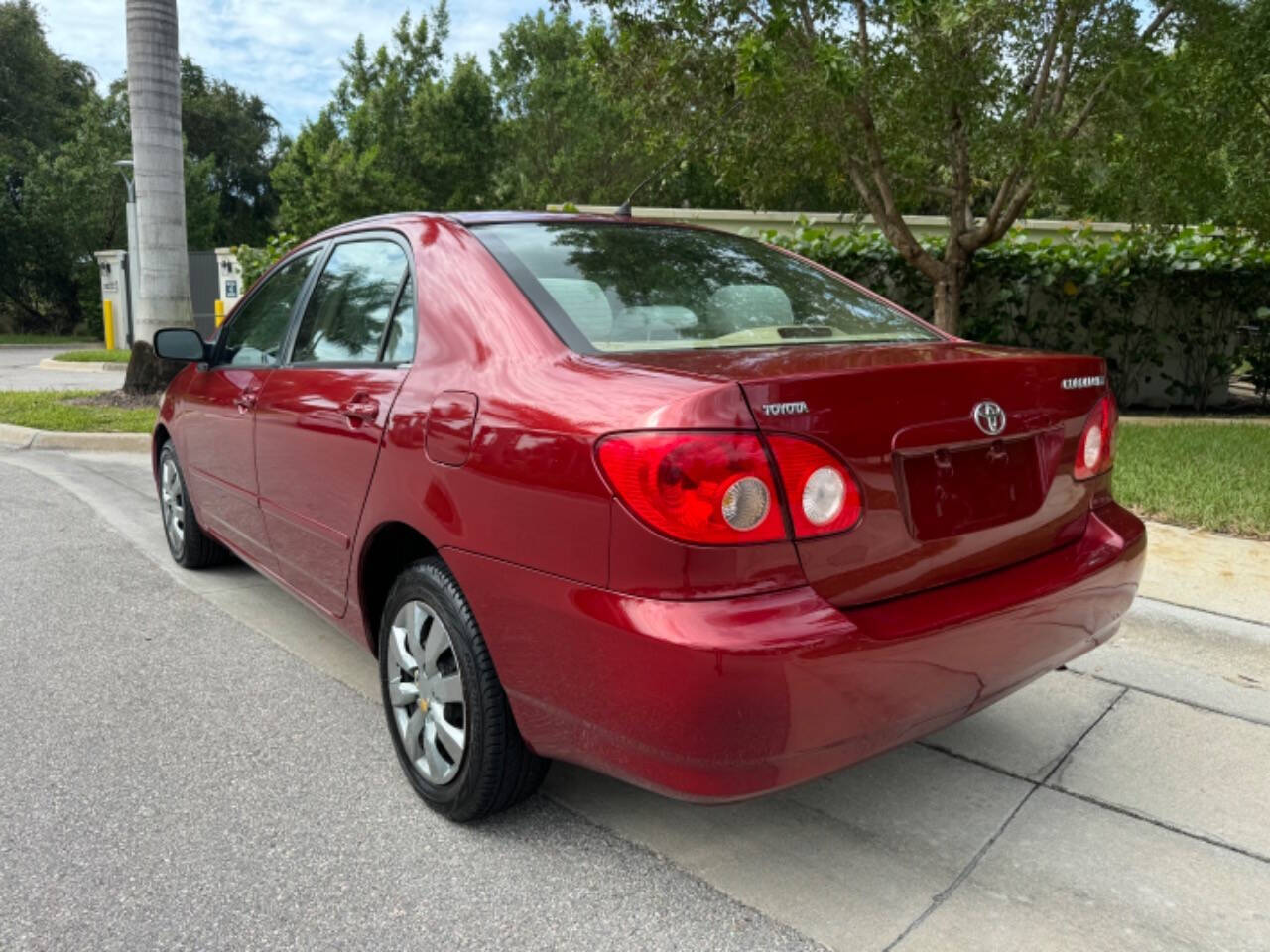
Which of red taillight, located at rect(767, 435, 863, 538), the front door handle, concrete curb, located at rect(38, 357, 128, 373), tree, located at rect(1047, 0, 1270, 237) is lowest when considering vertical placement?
concrete curb, located at rect(38, 357, 128, 373)

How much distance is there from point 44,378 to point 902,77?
14.7 metres

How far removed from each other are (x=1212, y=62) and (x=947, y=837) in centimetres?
625

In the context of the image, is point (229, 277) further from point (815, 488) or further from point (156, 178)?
point (815, 488)

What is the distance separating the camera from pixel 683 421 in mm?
1965

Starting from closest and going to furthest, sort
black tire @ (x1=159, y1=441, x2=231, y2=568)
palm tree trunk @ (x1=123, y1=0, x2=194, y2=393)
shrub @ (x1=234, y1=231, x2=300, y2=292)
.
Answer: black tire @ (x1=159, y1=441, x2=231, y2=568) → palm tree trunk @ (x1=123, y1=0, x2=194, y2=393) → shrub @ (x1=234, y1=231, x2=300, y2=292)

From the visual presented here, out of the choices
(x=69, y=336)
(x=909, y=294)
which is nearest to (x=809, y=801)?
(x=909, y=294)

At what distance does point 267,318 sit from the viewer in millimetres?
4023

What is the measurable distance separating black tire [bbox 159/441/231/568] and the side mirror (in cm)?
69

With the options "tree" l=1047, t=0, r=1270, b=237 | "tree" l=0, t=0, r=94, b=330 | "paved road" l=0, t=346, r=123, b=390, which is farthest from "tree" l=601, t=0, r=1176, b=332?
"tree" l=0, t=0, r=94, b=330

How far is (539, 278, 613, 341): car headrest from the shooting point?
2537 millimetres

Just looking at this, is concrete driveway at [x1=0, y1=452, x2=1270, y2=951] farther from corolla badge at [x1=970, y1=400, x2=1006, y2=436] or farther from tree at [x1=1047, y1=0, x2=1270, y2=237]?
tree at [x1=1047, y1=0, x2=1270, y2=237]

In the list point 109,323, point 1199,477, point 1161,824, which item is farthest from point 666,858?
point 109,323

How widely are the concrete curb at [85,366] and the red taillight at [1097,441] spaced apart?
60.7ft

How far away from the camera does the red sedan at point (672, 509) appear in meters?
1.96
